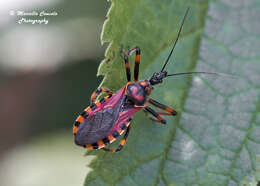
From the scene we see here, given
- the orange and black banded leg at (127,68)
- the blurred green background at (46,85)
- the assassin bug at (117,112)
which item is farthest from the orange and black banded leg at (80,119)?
the blurred green background at (46,85)

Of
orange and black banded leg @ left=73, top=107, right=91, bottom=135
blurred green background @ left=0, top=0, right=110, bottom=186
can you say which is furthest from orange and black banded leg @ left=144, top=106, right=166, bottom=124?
blurred green background @ left=0, top=0, right=110, bottom=186

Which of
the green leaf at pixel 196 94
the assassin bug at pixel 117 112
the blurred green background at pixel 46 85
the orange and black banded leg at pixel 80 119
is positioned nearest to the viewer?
the green leaf at pixel 196 94

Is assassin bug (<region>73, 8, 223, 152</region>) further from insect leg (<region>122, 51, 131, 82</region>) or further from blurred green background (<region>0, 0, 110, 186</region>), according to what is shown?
blurred green background (<region>0, 0, 110, 186</region>)

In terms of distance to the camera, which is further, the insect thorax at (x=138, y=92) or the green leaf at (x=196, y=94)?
the insect thorax at (x=138, y=92)

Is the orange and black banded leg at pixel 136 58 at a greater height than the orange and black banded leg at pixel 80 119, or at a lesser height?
greater

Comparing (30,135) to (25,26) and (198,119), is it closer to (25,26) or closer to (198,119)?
(25,26)

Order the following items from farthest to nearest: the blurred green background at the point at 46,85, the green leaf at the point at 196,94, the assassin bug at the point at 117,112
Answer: the blurred green background at the point at 46,85, the assassin bug at the point at 117,112, the green leaf at the point at 196,94

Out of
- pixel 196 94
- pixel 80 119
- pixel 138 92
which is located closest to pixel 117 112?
pixel 138 92

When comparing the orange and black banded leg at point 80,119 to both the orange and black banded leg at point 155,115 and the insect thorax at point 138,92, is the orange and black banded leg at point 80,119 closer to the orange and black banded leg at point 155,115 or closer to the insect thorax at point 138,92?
the insect thorax at point 138,92
